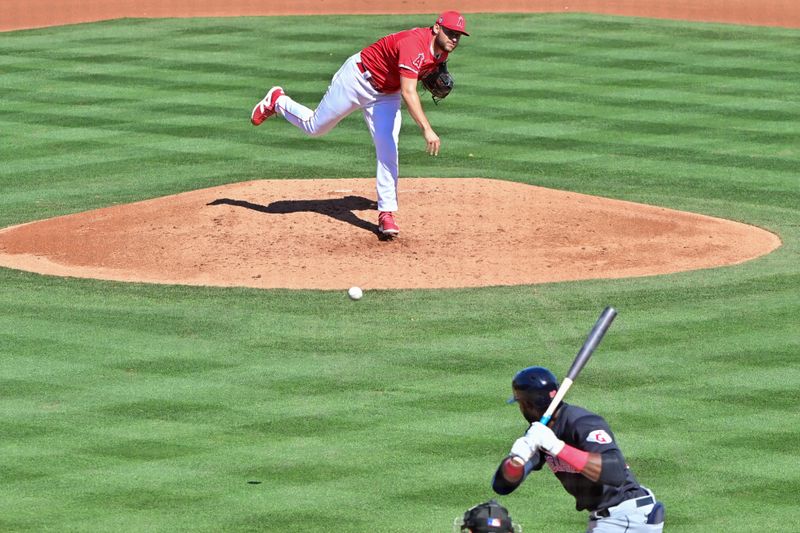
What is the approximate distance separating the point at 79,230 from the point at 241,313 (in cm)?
374

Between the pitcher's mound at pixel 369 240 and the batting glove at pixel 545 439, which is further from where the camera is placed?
the pitcher's mound at pixel 369 240

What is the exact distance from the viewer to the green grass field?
409 inches

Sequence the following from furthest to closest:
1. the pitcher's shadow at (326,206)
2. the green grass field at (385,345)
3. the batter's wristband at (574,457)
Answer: the pitcher's shadow at (326,206) → the green grass field at (385,345) → the batter's wristband at (574,457)

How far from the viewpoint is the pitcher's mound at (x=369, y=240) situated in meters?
16.2

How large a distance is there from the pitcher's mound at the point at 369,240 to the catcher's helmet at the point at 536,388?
8.04 m

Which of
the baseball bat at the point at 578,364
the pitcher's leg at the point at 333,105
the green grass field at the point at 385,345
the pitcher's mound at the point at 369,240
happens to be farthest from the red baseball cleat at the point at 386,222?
the baseball bat at the point at 578,364

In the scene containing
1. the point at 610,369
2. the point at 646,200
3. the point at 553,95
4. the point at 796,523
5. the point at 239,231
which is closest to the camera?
the point at 796,523

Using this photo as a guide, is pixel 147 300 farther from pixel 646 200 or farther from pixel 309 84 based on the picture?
pixel 309 84

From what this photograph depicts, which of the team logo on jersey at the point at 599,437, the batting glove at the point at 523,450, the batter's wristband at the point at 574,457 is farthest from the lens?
the team logo on jersey at the point at 599,437

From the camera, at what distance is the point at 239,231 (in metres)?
17.3

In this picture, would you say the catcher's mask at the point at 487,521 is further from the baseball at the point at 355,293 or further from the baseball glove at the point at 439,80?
the baseball glove at the point at 439,80

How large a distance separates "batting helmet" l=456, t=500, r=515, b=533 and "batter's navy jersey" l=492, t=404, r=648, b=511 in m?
0.67

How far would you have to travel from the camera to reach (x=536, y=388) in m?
7.71

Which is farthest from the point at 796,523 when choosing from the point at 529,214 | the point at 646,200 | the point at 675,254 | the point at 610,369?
the point at 646,200
